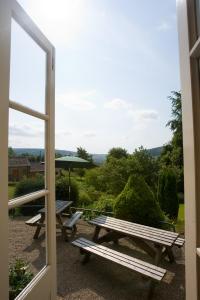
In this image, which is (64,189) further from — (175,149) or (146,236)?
(175,149)

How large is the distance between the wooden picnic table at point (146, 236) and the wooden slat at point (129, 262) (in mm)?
347

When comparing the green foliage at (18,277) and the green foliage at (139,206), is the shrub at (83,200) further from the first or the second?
the green foliage at (18,277)

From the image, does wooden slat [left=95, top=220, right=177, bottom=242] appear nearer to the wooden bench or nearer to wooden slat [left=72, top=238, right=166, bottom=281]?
the wooden bench

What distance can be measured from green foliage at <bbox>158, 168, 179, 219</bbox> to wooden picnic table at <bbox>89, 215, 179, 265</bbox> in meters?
3.88

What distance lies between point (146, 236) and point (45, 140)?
2.61 meters

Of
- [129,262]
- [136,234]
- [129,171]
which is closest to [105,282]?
[129,262]

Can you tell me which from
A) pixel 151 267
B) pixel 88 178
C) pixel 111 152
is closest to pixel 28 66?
pixel 151 267

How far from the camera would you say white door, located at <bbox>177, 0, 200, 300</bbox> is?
1002 millimetres

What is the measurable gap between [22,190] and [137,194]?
399 centimetres

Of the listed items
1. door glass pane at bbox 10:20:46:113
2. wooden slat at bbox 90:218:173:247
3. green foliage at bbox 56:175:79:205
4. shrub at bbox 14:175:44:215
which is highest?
door glass pane at bbox 10:20:46:113

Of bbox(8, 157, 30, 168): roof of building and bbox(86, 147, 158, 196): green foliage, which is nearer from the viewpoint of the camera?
bbox(8, 157, 30, 168): roof of building

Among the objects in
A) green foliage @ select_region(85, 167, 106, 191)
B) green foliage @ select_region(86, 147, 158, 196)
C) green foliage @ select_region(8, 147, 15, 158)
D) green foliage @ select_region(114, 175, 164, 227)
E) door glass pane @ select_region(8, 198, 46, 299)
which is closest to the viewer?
green foliage @ select_region(8, 147, 15, 158)

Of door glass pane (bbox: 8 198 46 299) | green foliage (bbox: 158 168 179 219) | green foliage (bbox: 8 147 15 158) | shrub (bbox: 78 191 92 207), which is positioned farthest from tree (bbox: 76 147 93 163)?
green foliage (bbox: 8 147 15 158)

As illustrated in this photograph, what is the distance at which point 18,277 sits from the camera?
1294 millimetres
